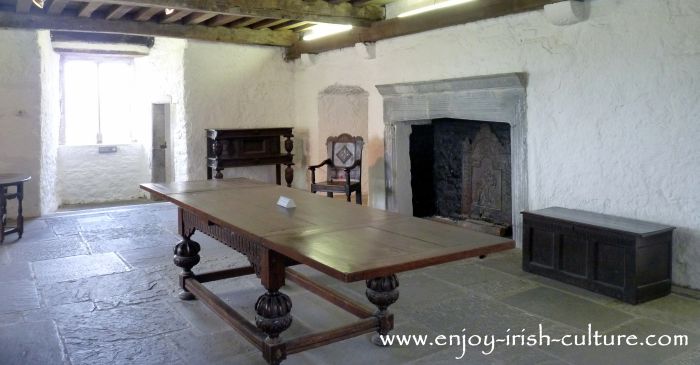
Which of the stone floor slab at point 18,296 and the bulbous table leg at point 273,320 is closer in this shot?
the bulbous table leg at point 273,320

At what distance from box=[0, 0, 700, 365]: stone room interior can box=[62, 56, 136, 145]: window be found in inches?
2.4

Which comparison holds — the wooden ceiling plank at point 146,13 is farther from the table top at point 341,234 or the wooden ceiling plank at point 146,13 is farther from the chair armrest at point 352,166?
the table top at point 341,234

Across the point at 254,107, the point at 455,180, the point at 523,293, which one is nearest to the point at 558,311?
the point at 523,293

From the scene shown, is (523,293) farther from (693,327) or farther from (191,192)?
(191,192)

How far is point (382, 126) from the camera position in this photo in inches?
249

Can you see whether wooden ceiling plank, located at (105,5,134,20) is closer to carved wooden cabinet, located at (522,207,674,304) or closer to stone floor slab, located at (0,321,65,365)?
stone floor slab, located at (0,321,65,365)

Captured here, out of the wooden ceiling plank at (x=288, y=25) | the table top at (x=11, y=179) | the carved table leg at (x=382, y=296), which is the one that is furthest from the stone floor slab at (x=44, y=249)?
the wooden ceiling plank at (x=288, y=25)

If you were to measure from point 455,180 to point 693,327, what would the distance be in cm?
316

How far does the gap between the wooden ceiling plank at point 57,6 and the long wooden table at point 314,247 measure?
3105mm

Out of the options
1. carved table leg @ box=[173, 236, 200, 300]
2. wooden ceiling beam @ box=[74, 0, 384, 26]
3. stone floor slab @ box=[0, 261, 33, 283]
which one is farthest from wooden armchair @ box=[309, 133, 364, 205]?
stone floor slab @ box=[0, 261, 33, 283]

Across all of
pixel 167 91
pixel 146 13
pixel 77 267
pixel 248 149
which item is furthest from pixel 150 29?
pixel 77 267

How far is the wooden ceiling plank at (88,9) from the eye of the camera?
233 inches

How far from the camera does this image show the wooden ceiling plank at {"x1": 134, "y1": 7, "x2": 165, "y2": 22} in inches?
246

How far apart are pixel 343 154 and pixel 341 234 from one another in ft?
13.8
